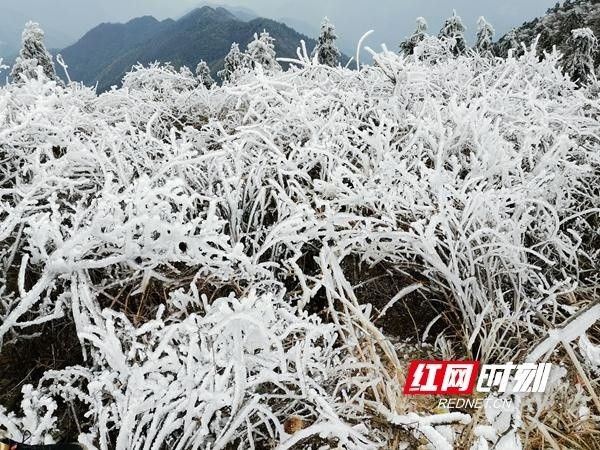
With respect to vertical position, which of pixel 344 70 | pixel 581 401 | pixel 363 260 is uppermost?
pixel 344 70

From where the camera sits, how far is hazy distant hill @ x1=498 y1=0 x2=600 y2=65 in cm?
3117

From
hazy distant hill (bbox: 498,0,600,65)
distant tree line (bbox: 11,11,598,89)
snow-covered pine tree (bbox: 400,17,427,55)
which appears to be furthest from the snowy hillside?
hazy distant hill (bbox: 498,0,600,65)

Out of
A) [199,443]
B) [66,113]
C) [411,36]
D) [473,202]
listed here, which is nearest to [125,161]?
[66,113]

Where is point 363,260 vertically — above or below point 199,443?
above

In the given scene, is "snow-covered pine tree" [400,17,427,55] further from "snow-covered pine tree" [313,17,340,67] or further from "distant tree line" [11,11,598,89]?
"snow-covered pine tree" [313,17,340,67]

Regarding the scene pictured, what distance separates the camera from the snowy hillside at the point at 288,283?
5.09ft

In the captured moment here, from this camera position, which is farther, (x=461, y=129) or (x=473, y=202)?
(x=461, y=129)

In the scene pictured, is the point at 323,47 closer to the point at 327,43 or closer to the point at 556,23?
the point at 327,43

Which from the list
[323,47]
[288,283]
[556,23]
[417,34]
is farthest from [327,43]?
[288,283]

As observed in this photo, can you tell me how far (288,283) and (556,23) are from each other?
41.9m

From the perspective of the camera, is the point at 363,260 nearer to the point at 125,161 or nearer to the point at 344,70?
the point at 125,161

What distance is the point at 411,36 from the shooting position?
29500mm

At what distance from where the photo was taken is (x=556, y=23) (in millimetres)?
36375

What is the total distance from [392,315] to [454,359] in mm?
332
